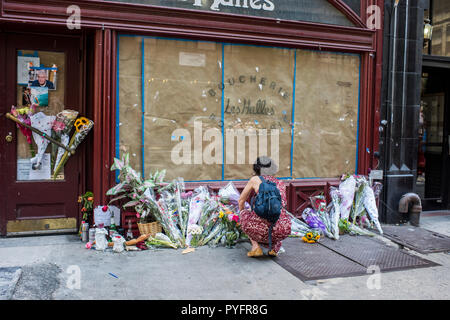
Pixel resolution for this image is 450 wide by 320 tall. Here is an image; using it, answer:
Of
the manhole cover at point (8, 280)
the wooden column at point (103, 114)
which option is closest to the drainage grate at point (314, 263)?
the wooden column at point (103, 114)

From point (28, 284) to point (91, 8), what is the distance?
3.75 meters

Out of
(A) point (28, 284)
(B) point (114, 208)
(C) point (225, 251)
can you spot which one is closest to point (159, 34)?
(B) point (114, 208)

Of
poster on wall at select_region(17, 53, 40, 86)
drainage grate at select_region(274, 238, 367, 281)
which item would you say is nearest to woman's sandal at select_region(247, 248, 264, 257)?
drainage grate at select_region(274, 238, 367, 281)

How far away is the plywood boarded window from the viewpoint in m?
6.31

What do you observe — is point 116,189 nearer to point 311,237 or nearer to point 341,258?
point 311,237

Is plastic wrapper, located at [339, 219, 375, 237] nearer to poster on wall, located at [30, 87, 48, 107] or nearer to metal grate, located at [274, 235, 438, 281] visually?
metal grate, located at [274, 235, 438, 281]

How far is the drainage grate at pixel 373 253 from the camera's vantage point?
18.0ft

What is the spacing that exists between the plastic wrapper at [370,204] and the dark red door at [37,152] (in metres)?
4.69

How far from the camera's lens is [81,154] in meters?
6.39

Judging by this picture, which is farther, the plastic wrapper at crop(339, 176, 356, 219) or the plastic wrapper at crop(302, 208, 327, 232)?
the plastic wrapper at crop(339, 176, 356, 219)

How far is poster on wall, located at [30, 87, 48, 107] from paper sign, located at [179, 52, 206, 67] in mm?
2064

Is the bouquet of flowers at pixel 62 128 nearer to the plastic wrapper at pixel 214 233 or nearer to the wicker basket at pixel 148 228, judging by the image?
the wicker basket at pixel 148 228
